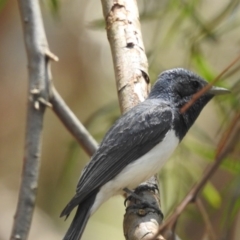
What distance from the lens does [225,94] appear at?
2.03m

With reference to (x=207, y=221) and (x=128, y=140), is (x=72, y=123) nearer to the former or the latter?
(x=128, y=140)

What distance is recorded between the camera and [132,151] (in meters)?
1.98

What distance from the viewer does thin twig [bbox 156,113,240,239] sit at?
0.67m

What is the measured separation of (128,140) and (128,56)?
0.36 meters

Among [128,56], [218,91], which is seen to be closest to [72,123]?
[128,56]

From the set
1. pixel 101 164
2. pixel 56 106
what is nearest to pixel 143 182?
pixel 101 164

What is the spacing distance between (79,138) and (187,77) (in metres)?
0.47

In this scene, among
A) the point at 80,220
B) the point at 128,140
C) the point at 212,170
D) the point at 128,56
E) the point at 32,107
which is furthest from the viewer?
the point at 128,56

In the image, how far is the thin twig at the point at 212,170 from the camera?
667 millimetres

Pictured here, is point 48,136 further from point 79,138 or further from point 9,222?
point 79,138

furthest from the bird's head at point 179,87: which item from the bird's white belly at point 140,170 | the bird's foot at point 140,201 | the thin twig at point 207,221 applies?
the thin twig at point 207,221

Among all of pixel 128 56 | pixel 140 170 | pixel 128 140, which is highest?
pixel 128 56

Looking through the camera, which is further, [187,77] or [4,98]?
[4,98]

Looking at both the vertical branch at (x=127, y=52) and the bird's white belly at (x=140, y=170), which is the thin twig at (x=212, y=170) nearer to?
the bird's white belly at (x=140, y=170)
